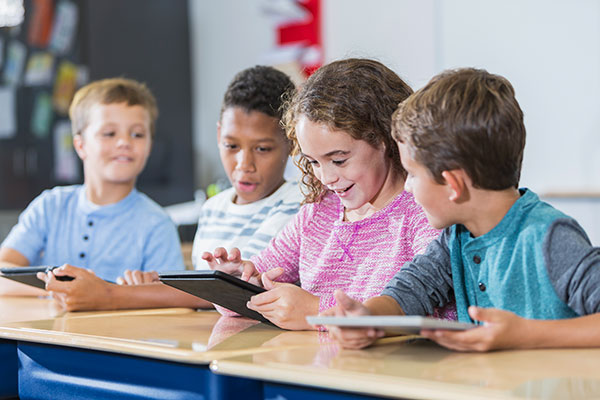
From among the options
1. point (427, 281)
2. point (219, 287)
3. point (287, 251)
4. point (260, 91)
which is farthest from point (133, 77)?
point (427, 281)

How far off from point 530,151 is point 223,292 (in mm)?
2752

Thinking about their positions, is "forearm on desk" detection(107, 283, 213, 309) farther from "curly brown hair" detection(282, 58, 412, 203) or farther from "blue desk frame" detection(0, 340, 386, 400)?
"curly brown hair" detection(282, 58, 412, 203)

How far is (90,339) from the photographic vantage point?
1.14 meters

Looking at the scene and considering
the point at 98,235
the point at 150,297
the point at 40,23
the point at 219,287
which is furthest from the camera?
the point at 40,23

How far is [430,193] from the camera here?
1091mm

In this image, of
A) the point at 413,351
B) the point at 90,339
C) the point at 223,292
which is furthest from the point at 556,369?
the point at 90,339

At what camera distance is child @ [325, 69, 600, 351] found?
3.25 feet

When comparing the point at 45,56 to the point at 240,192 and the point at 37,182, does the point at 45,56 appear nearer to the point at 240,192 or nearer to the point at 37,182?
the point at 37,182

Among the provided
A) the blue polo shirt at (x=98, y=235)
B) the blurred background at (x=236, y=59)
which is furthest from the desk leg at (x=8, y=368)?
the blurred background at (x=236, y=59)

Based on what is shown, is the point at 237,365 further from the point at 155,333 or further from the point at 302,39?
the point at 302,39

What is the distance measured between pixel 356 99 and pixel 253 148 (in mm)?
466

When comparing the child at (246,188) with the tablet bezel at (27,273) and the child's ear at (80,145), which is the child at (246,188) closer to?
the tablet bezel at (27,273)

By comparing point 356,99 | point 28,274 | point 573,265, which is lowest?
point 28,274

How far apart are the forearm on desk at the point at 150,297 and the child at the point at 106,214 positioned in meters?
0.33
